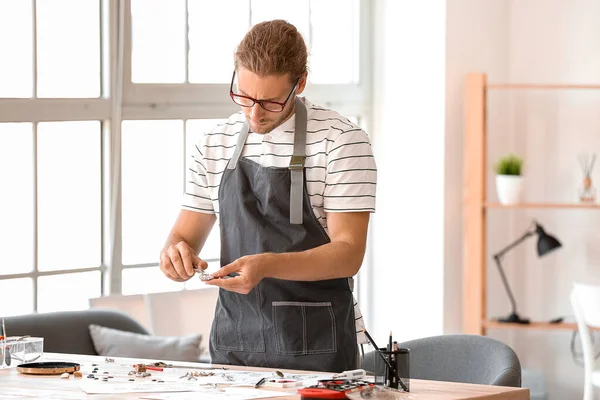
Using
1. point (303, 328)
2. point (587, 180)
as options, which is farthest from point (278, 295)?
point (587, 180)

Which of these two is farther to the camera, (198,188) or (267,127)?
(198,188)

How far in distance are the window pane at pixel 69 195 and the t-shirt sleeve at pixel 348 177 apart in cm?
195

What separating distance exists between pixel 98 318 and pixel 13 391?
1.74 metres

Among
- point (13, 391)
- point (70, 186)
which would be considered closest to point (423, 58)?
point (70, 186)

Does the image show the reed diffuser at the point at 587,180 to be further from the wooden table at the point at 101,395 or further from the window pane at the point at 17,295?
the wooden table at the point at 101,395

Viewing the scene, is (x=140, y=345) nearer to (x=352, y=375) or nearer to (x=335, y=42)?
(x=352, y=375)

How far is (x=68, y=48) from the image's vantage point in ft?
14.1

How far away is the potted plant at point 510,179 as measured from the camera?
5.24 metres

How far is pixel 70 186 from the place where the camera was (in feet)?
14.2

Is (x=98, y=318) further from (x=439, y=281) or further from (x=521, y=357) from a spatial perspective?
(x=521, y=357)

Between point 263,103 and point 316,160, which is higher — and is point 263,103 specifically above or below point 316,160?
above

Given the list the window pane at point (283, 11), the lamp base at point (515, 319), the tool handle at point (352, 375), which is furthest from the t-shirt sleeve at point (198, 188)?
the lamp base at point (515, 319)

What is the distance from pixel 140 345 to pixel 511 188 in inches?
86.7

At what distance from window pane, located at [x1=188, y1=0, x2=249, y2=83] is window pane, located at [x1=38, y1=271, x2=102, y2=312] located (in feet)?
3.32
